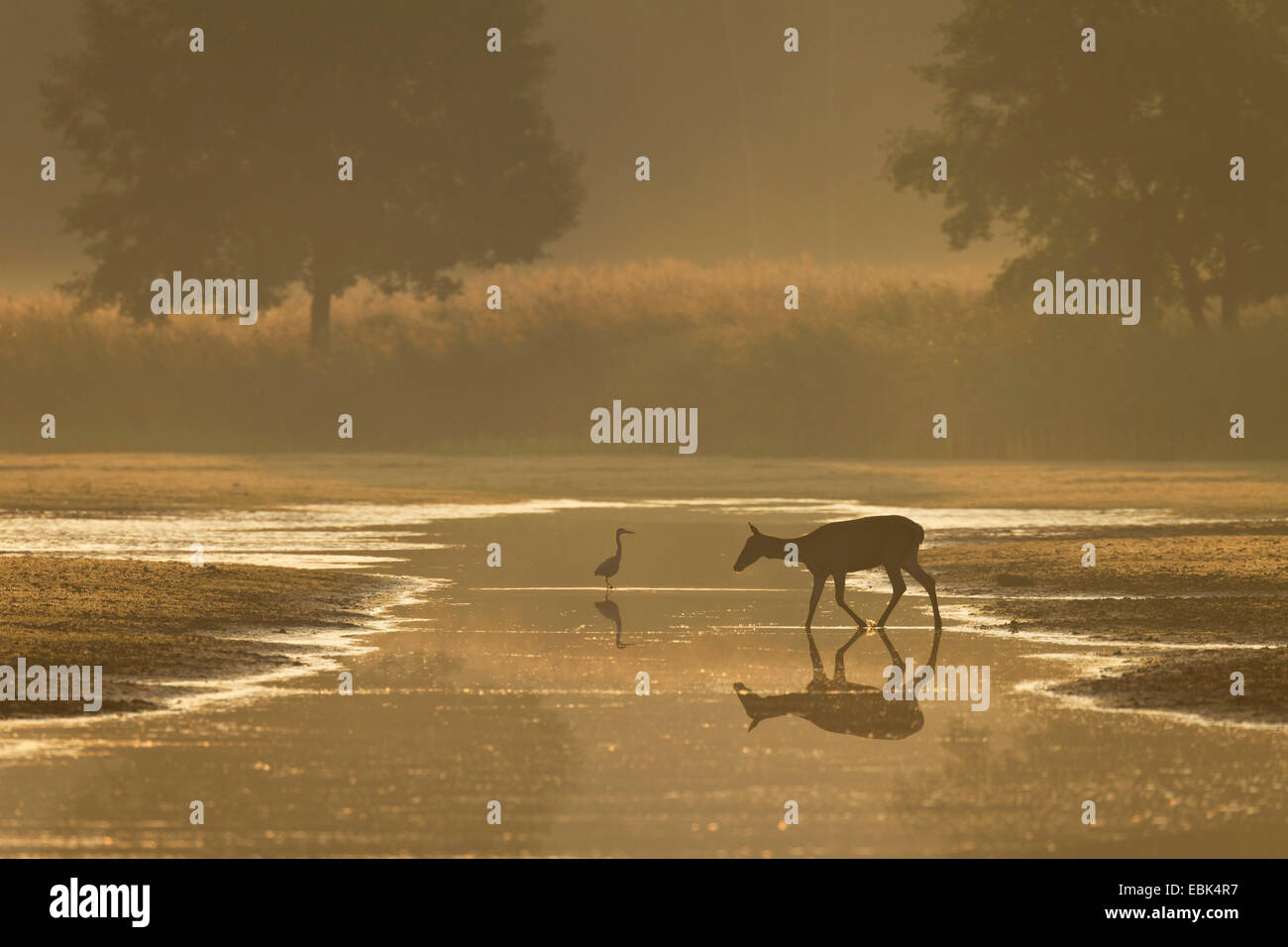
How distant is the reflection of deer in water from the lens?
1372 cm

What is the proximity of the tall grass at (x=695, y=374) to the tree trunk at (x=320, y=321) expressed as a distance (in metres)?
0.47

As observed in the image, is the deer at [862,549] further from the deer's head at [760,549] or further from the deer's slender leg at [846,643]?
the deer's head at [760,549]

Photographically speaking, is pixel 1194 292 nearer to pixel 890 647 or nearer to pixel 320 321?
pixel 320 321

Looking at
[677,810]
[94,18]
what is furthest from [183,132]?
[677,810]

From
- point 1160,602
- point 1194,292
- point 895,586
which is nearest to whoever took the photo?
point 895,586

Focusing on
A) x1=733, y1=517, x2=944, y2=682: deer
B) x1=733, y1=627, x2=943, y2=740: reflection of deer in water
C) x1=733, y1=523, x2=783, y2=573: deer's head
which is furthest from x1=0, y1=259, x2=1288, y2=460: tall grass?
x1=733, y1=627, x2=943, y2=740: reflection of deer in water

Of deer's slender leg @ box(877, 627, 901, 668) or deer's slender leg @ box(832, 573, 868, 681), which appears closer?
deer's slender leg @ box(832, 573, 868, 681)

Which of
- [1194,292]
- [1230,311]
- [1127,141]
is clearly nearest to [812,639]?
[1127,141]

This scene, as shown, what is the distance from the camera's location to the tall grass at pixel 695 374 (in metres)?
48.2

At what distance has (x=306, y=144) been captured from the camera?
61.2 m

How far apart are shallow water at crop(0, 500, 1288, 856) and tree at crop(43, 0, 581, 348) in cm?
4243

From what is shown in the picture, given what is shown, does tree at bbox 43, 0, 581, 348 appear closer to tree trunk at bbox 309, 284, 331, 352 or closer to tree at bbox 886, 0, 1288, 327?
tree trunk at bbox 309, 284, 331, 352

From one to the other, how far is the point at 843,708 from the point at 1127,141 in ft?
135

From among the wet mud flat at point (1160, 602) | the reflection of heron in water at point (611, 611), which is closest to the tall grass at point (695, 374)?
the wet mud flat at point (1160, 602)
